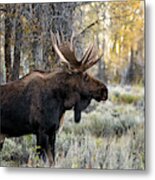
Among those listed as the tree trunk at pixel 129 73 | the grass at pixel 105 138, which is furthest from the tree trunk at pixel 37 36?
the tree trunk at pixel 129 73

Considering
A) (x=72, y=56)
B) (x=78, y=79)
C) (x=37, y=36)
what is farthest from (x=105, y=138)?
(x=37, y=36)

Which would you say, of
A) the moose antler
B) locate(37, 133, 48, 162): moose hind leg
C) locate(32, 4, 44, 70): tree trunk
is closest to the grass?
locate(37, 133, 48, 162): moose hind leg

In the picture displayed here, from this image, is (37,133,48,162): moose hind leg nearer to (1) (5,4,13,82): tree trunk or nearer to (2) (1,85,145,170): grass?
(2) (1,85,145,170): grass

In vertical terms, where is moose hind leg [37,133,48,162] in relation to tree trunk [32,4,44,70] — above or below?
Result: below

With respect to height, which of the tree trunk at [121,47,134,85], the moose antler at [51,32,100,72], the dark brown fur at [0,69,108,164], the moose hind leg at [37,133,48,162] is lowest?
the moose hind leg at [37,133,48,162]

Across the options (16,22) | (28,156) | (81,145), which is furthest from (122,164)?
(16,22)

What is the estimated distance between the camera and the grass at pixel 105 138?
2.44 m

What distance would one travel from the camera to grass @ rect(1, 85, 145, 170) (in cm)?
244

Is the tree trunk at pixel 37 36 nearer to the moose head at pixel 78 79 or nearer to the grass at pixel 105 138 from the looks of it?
the moose head at pixel 78 79

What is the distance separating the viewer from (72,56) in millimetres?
2502

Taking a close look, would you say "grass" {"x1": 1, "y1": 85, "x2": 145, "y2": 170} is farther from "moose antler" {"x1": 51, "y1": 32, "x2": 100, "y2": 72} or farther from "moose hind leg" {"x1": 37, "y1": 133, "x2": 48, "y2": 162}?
"moose antler" {"x1": 51, "y1": 32, "x2": 100, "y2": 72}

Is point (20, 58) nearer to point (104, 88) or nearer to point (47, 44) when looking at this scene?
point (47, 44)

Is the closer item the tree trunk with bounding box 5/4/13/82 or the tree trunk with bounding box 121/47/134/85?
the tree trunk with bounding box 121/47/134/85

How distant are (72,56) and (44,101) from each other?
0.25 metres
